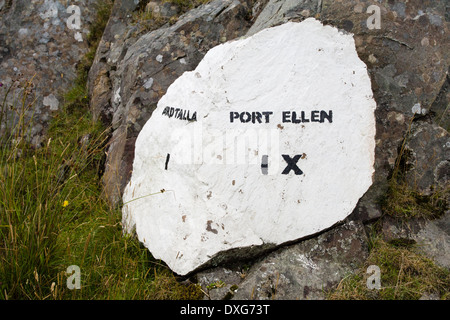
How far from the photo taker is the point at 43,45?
5.12m

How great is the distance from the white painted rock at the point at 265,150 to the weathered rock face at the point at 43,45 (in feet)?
8.25

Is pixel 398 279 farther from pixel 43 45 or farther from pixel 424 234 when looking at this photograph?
pixel 43 45

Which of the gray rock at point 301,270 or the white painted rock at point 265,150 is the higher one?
the white painted rock at point 265,150

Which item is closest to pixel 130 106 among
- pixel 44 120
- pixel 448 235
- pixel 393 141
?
pixel 44 120

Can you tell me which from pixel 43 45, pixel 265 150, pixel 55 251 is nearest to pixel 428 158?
pixel 265 150

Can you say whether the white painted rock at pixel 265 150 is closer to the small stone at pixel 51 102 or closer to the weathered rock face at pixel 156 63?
the weathered rock face at pixel 156 63

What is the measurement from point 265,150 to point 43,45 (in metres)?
3.58

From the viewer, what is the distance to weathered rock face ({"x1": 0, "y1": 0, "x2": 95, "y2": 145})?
16.3ft

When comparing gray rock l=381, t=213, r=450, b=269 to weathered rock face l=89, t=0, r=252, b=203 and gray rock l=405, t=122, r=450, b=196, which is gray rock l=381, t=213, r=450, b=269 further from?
weathered rock face l=89, t=0, r=252, b=203

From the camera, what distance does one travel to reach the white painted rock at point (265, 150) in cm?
287

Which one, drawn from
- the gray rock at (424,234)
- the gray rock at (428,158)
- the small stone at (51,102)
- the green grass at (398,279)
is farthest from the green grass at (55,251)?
the small stone at (51,102)

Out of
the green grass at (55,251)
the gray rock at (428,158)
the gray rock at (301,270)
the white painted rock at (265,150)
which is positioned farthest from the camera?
the gray rock at (428,158)

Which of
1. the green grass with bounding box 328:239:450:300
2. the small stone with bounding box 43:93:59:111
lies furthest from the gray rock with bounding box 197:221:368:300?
the small stone with bounding box 43:93:59:111

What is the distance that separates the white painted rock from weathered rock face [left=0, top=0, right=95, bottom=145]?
2515 millimetres
